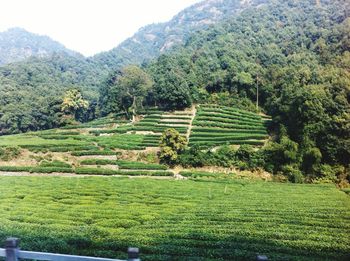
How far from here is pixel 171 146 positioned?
32.5 meters

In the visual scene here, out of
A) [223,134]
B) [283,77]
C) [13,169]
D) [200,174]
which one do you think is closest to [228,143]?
[223,134]

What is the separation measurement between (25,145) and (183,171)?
14094 mm

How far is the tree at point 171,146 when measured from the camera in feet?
105

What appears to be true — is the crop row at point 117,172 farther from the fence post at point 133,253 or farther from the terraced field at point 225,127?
the fence post at point 133,253

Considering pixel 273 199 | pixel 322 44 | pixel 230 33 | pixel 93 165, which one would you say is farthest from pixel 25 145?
pixel 230 33

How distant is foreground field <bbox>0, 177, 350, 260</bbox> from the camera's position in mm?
10336

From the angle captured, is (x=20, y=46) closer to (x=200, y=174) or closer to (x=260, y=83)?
(x=260, y=83)

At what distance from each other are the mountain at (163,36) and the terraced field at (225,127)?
255 feet

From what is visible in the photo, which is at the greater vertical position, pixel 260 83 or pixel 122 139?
pixel 260 83

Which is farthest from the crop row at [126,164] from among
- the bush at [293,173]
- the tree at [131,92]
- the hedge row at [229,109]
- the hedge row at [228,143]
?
the hedge row at [229,109]

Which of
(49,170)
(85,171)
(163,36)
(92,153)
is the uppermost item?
(163,36)

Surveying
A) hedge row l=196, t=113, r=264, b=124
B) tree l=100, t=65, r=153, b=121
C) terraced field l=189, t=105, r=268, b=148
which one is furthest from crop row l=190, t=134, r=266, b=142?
tree l=100, t=65, r=153, b=121

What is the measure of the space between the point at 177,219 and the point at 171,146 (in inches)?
702

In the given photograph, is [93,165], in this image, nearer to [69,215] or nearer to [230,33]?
A: [69,215]
